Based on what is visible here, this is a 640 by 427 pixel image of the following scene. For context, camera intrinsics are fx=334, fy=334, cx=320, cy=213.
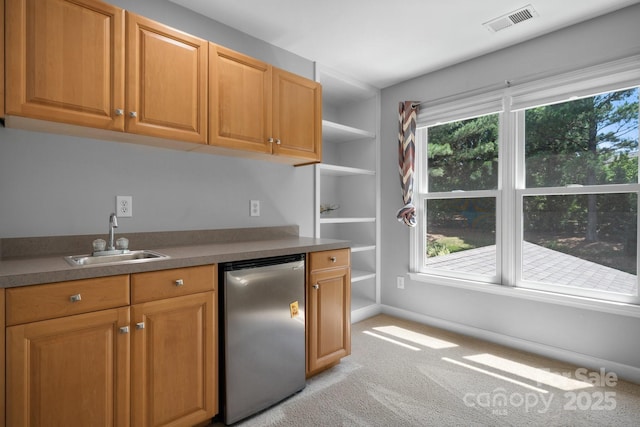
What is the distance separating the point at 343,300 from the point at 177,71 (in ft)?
5.97

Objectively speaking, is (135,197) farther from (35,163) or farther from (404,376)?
(404,376)

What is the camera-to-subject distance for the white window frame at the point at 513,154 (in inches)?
91.3

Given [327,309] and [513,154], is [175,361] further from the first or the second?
[513,154]

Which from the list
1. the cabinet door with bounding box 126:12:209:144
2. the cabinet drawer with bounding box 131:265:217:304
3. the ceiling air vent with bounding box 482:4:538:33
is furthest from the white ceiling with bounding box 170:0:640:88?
the cabinet drawer with bounding box 131:265:217:304

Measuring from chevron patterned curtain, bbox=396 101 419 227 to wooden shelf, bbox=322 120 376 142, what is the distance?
0.40m

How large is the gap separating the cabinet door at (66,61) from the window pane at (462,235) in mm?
2749

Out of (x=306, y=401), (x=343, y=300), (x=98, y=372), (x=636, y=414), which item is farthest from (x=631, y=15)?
(x=98, y=372)

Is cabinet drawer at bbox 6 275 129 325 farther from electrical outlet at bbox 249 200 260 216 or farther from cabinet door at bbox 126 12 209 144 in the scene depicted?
electrical outlet at bbox 249 200 260 216

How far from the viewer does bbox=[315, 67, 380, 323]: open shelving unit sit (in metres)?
3.57

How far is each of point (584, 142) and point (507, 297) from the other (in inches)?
52.6

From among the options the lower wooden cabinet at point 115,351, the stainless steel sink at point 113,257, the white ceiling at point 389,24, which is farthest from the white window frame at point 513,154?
the stainless steel sink at point 113,257

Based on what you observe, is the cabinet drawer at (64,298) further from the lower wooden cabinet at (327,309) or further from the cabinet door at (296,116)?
the cabinet door at (296,116)

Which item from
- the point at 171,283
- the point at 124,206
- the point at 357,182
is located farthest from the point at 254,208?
the point at 357,182

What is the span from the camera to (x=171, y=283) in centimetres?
158
